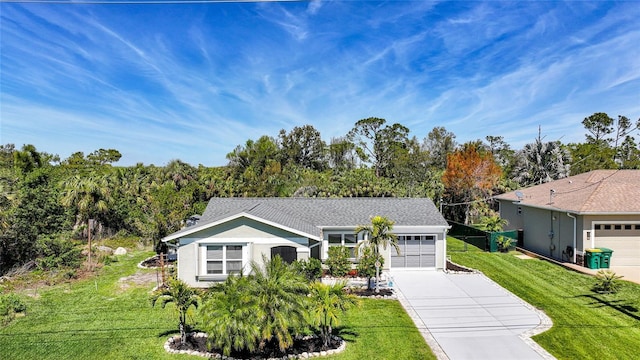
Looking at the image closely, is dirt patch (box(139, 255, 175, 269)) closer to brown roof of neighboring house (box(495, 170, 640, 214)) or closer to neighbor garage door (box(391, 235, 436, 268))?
neighbor garage door (box(391, 235, 436, 268))

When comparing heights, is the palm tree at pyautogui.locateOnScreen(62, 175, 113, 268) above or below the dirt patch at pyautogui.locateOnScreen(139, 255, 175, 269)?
above

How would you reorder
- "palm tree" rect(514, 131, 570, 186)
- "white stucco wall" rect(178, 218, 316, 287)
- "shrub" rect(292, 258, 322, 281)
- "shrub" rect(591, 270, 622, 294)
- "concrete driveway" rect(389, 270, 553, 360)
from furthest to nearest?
"palm tree" rect(514, 131, 570, 186), "white stucco wall" rect(178, 218, 316, 287), "shrub" rect(292, 258, 322, 281), "shrub" rect(591, 270, 622, 294), "concrete driveway" rect(389, 270, 553, 360)

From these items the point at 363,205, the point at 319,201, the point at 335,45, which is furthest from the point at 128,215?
the point at 335,45

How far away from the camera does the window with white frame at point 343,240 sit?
1933 cm

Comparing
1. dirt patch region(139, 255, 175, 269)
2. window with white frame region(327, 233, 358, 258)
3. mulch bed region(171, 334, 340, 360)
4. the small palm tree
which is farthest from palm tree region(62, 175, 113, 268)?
the small palm tree

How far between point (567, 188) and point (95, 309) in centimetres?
2616

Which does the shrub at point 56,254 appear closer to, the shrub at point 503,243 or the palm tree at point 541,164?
the shrub at point 503,243

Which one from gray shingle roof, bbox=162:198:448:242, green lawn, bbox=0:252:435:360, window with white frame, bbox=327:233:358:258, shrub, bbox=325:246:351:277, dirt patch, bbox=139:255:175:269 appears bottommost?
green lawn, bbox=0:252:435:360

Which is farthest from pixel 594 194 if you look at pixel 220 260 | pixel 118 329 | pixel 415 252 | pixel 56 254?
pixel 56 254

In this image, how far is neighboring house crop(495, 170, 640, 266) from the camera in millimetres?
19250

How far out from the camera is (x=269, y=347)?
10531mm

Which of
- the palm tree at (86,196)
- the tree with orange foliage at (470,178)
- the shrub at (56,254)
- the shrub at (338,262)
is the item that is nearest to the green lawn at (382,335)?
the shrub at (338,262)

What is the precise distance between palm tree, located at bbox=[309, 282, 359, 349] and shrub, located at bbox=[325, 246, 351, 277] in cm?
685

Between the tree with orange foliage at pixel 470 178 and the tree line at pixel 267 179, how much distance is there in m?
0.10
